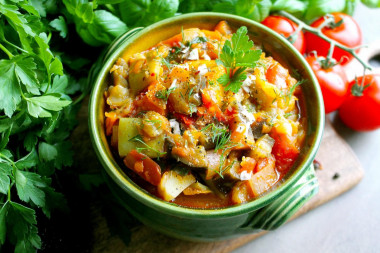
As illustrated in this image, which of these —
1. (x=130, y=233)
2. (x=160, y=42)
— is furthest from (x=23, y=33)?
(x=130, y=233)

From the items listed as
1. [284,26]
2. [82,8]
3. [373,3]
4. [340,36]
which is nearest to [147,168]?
[82,8]

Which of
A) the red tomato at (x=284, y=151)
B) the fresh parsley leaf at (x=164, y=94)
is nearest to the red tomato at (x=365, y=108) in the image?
the red tomato at (x=284, y=151)

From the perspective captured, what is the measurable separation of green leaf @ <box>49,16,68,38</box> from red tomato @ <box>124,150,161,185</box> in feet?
3.52

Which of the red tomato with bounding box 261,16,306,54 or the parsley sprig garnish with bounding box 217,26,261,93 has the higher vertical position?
the parsley sprig garnish with bounding box 217,26,261,93

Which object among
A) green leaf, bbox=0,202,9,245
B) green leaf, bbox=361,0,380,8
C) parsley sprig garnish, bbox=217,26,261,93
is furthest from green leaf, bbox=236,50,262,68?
green leaf, bbox=361,0,380,8

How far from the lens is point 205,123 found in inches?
88.0

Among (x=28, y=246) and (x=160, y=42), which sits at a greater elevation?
(x=160, y=42)

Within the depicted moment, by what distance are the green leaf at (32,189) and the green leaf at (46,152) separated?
18 cm

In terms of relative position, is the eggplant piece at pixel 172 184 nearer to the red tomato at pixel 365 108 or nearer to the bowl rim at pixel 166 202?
the bowl rim at pixel 166 202

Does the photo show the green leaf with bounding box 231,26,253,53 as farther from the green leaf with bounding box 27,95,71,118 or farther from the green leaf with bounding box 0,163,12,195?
the green leaf with bounding box 0,163,12,195

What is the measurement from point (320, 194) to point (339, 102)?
79cm

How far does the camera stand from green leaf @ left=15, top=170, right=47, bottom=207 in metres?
2.27

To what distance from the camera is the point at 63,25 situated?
2758 millimetres

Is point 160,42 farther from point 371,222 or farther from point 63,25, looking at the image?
point 371,222
